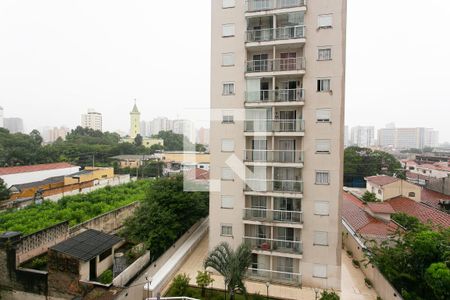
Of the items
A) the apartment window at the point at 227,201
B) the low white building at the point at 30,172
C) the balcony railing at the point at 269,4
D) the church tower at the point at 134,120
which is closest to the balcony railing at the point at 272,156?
the apartment window at the point at 227,201

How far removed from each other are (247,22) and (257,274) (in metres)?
13.5

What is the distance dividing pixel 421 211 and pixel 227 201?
53.0ft

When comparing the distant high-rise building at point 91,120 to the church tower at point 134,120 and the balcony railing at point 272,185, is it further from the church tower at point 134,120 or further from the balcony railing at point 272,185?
the balcony railing at point 272,185

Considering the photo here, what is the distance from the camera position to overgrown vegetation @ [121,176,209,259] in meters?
14.3

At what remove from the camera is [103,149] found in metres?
57.6

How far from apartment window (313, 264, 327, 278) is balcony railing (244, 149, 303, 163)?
545 centimetres

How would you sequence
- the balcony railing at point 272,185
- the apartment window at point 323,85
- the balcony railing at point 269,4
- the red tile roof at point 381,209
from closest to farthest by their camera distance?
the apartment window at point 323,85, the balcony railing at point 269,4, the balcony railing at point 272,185, the red tile roof at point 381,209

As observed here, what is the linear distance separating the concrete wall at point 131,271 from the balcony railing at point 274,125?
8.53 m

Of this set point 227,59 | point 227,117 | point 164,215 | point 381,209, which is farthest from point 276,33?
point 381,209

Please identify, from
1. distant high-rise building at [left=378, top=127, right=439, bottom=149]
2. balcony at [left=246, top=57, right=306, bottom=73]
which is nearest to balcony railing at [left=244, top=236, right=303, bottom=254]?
balcony at [left=246, top=57, right=306, bottom=73]

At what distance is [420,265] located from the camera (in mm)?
10211

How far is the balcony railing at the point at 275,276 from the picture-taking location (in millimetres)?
12998

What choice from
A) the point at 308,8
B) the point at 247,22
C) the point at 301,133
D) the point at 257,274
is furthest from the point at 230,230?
the point at 308,8

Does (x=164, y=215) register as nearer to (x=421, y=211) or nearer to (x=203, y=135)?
(x=203, y=135)
